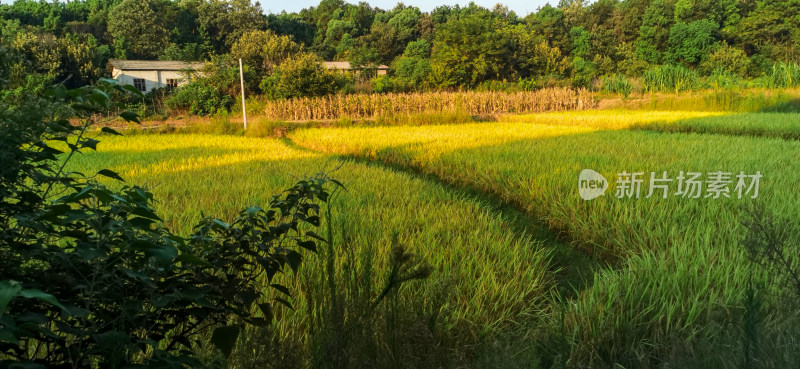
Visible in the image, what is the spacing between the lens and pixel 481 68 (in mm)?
25078

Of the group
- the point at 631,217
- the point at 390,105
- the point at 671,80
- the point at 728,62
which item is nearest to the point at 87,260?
the point at 631,217

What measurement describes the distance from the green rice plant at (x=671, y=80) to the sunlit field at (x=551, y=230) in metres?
12.1

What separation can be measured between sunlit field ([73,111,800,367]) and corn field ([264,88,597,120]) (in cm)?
899

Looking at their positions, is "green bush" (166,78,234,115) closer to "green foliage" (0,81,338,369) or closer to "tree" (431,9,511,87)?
"tree" (431,9,511,87)

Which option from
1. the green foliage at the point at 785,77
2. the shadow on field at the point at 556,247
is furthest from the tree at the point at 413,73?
the shadow on field at the point at 556,247

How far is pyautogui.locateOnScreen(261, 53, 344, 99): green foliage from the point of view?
17.8 meters

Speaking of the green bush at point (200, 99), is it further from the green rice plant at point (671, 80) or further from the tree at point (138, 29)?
the green rice plant at point (671, 80)

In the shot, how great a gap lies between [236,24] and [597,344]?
124ft

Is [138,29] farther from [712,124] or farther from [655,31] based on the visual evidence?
[655,31]

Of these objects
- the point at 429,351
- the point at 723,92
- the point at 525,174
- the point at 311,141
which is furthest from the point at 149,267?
the point at 723,92

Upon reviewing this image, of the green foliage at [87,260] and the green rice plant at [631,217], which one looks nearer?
the green foliage at [87,260]

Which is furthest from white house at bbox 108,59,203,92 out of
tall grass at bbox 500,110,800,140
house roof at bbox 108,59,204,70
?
tall grass at bbox 500,110,800,140

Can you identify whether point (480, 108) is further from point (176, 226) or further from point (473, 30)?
point (176, 226)

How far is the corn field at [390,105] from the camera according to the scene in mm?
16359
